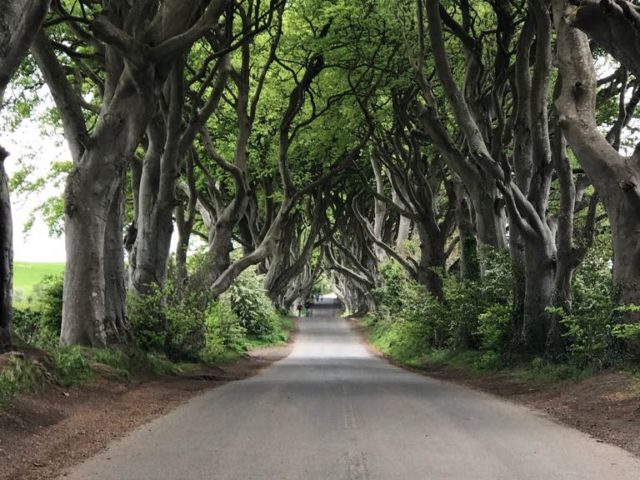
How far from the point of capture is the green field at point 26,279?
18.9 m

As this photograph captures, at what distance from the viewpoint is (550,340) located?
1495cm

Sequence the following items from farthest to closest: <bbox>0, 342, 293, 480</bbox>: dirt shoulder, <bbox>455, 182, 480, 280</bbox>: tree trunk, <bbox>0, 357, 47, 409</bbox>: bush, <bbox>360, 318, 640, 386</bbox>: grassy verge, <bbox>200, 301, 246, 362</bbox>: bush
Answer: <bbox>455, 182, 480, 280</bbox>: tree trunk, <bbox>200, 301, 246, 362</bbox>: bush, <bbox>360, 318, 640, 386</bbox>: grassy verge, <bbox>0, 357, 47, 409</bbox>: bush, <bbox>0, 342, 293, 480</bbox>: dirt shoulder

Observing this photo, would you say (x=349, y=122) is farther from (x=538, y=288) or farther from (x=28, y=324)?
(x=28, y=324)

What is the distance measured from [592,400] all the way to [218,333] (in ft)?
43.7

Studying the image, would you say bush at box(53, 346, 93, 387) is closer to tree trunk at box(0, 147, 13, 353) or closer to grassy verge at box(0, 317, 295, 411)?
grassy verge at box(0, 317, 295, 411)

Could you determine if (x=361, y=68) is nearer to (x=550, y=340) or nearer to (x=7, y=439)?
(x=550, y=340)

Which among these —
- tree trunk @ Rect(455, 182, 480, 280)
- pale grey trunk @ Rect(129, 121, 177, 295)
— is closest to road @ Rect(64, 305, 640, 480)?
pale grey trunk @ Rect(129, 121, 177, 295)

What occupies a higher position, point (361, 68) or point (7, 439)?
point (361, 68)

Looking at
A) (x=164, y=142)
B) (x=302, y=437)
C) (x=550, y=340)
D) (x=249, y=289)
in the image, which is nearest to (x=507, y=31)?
(x=550, y=340)

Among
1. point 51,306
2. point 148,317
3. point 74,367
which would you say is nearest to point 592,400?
point 74,367

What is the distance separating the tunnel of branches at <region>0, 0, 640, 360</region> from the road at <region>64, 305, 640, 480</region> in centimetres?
298

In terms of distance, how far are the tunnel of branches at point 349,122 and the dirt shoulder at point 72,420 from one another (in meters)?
1.23

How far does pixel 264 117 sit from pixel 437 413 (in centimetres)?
1950

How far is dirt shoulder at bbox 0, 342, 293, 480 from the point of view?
6.76 m
